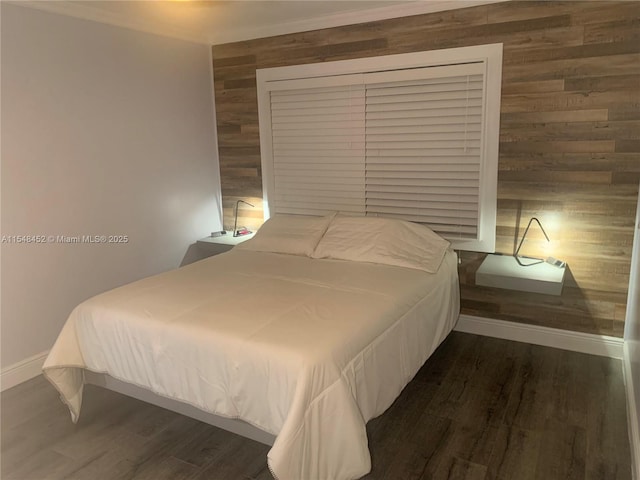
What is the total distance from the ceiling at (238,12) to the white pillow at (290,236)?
148cm

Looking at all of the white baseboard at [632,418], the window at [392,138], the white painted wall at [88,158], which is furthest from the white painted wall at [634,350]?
the white painted wall at [88,158]

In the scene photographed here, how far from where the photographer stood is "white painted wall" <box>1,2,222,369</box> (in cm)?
300

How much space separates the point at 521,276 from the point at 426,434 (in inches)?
44.9

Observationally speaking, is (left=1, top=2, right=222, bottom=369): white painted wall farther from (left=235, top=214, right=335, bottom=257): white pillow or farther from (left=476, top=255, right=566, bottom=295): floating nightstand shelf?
(left=476, top=255, right=566, bottom=295): floating nightstand shelf

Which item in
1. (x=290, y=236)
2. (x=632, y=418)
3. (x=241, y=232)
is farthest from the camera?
(x=241, y=232)

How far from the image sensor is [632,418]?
2352 mm

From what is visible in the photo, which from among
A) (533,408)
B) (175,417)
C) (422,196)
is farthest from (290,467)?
(422,196)

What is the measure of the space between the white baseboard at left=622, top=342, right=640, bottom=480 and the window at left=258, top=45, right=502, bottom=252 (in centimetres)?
108

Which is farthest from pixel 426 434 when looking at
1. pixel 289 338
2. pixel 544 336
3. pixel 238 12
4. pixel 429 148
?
pixel 238 12

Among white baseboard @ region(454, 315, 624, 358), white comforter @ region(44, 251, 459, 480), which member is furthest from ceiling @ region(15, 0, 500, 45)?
white baseboard @ region(454, 315, 624, 358)

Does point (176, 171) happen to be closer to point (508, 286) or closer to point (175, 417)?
point (175, 417)

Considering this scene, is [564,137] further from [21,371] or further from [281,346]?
[21,371]

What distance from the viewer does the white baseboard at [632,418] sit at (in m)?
2.07

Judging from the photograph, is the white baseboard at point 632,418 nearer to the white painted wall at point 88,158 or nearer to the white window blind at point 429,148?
the white window blind at point 429,148
